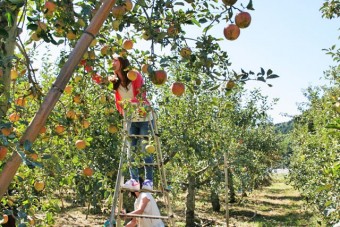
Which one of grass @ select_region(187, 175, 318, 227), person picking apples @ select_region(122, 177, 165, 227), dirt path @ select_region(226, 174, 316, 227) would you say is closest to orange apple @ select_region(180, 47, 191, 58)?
person picking apples @ select_region(122, 177, 165, 227)

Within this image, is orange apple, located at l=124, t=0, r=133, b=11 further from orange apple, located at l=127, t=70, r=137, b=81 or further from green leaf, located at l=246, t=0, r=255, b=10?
green leaf, located at l=246, t=0, r=255, b=10

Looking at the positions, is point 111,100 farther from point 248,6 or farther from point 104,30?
point 248,6

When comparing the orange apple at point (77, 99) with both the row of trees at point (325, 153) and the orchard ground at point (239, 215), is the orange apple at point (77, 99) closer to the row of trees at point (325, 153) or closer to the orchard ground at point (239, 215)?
the row of trees at point (325, 153)

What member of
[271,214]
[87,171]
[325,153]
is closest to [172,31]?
[87,171]

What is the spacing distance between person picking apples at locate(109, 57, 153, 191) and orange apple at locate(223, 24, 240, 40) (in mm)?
511

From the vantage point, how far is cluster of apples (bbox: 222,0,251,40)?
1591mm

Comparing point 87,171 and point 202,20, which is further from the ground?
point 202,20

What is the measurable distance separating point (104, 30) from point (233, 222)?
28.8 feet

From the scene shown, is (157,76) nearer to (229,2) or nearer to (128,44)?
(229,2)

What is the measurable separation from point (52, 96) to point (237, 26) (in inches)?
29.7

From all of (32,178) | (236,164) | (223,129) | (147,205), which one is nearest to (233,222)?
(236,164)

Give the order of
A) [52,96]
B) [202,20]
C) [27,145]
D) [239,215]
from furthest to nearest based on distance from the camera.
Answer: [239,215] < [202,20] < [52,96] < [27,145]

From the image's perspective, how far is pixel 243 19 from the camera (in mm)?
1595

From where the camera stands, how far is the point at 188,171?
851cm
